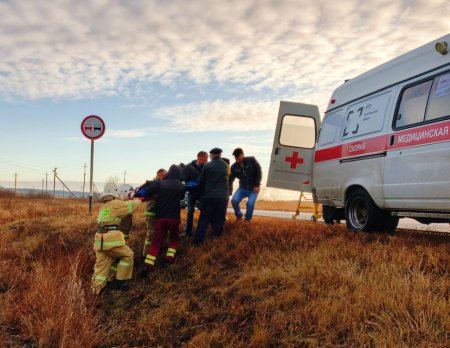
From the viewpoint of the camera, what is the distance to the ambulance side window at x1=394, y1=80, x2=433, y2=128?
5805mm

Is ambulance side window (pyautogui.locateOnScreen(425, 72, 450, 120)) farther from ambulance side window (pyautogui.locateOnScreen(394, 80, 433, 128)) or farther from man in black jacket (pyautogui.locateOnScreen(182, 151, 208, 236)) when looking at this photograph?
man in black jacket (pyautogui.locateOnScreen(182, 151, 208, 236))

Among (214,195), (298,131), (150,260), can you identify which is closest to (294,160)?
(298,131)

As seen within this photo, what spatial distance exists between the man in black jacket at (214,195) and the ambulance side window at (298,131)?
5.81 ft

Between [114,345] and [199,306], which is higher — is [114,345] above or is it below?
below

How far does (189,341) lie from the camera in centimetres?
431

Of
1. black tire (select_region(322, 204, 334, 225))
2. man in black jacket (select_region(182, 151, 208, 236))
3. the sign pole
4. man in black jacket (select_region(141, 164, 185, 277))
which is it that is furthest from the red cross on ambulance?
the sign pole

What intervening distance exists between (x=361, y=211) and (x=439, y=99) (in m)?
2.51

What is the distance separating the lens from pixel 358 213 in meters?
7.44

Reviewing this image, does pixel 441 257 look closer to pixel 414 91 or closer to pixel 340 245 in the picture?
pixel 340 245

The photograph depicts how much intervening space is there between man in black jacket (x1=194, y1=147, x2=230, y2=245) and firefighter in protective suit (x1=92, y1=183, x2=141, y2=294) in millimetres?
1356

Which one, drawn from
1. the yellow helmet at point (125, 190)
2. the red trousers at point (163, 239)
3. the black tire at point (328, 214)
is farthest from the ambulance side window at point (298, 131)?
the yellow helmet at point (125, 190)

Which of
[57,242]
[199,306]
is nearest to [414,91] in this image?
[199,306]

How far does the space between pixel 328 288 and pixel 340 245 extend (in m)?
1.52

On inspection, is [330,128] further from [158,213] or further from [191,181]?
[158,213]
